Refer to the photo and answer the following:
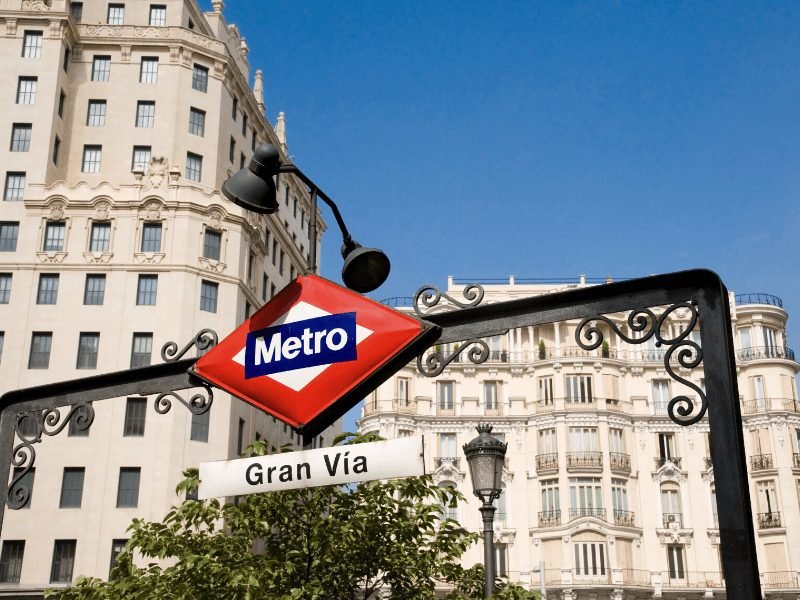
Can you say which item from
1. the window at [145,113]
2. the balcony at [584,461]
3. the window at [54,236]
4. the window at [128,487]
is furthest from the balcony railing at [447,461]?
the window at [145,113]

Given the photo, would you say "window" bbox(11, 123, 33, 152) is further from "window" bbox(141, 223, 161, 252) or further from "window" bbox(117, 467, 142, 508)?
"window" bbox(117, 467, 142, 508)

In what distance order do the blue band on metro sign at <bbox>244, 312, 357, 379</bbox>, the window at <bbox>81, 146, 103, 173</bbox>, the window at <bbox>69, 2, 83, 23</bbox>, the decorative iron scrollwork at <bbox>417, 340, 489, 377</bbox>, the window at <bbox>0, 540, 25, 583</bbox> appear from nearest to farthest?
the blue band on metro sign at <bbox>244, 312, 357, 379</bbox> → the decorative iron scrollwork at <bbox>417, 340, 489, 377</bbox> → the window at <bbox>0, 540, 25, 583</bbox> → the window at <bbox>81, 146, 103, 173</bbox> → the window at <bbox>69, 2, 83, 23</bbox>

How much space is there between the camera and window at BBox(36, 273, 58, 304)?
4391 centimetres

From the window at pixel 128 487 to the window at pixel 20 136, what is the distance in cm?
1655

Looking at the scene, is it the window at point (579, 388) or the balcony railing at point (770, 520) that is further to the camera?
the window at point (579, 388)

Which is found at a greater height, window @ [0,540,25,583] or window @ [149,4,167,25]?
window @ [149,4,167,25]

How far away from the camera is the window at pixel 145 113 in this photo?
1897 inches

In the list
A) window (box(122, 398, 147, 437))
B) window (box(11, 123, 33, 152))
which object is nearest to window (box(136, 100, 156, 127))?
window (box(11, 123, 33, 152))

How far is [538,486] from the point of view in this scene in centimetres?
5712

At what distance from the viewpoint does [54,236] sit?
45250 mm

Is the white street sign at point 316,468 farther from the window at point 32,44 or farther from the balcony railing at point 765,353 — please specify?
the balcony railing at point 765,353

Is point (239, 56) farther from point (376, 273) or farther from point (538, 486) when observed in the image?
point (376, 273)

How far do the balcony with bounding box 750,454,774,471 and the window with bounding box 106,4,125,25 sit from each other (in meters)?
43.8

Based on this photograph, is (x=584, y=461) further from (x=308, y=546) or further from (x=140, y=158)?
(x=308, y=546)
